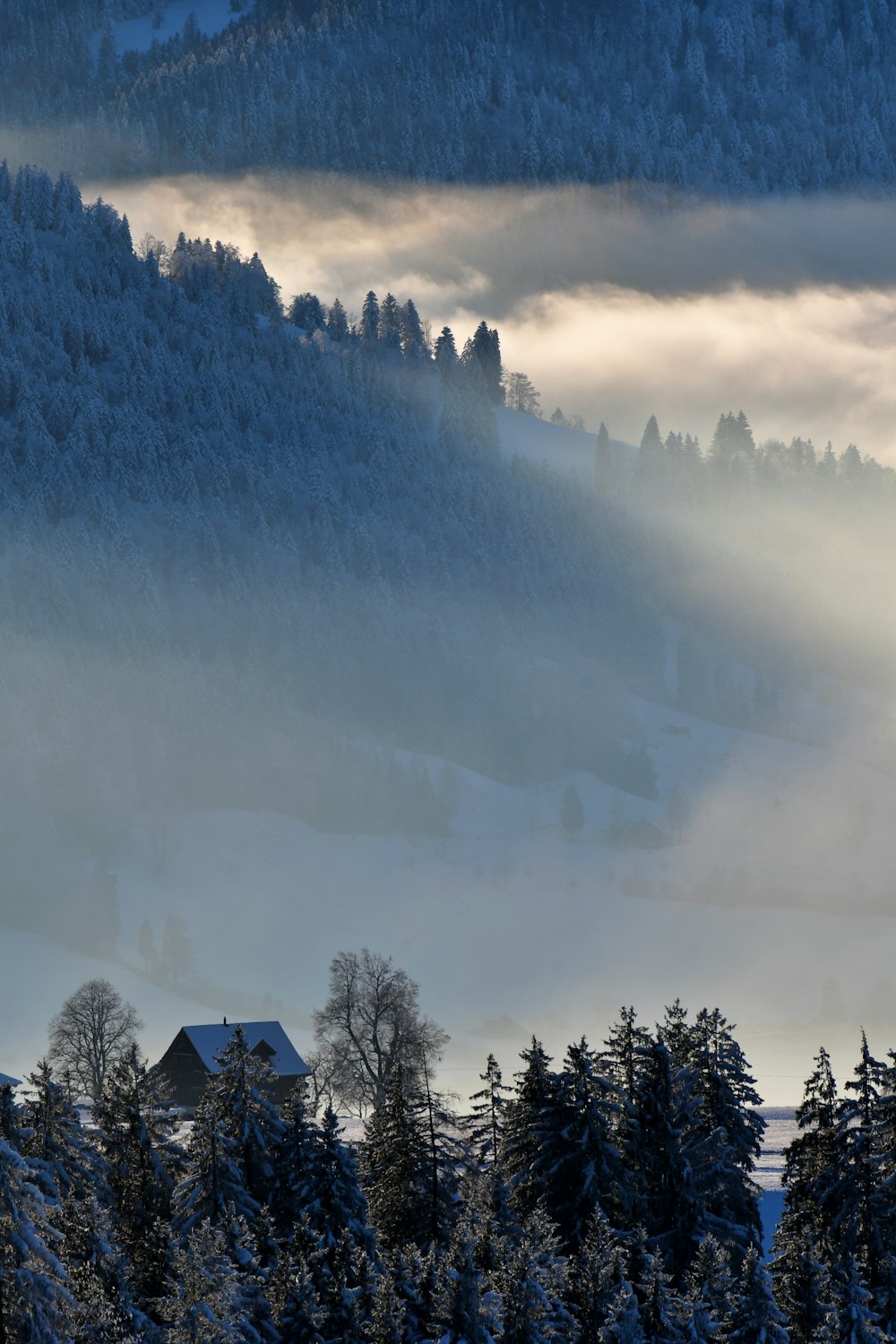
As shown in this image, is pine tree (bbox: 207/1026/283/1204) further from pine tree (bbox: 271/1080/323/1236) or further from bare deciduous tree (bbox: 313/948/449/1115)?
bare deciduous tree (bbox: 313/948/449/1115)

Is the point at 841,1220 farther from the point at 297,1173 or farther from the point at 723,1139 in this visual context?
the point at 297,1173

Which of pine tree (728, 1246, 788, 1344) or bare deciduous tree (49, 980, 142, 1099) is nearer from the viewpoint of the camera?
pine tree (728, 1246, 788, 1344)

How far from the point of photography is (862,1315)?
4653 cm

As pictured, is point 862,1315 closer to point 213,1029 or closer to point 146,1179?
point 146,1179

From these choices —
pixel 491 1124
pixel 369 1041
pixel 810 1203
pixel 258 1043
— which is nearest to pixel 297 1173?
pixel 491 1124

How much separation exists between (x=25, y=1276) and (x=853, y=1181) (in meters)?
24.7

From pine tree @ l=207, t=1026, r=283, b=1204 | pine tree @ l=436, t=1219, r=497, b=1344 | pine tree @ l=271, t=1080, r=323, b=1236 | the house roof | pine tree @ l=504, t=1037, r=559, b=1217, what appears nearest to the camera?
pine tree @ l=436, t=1219, r=497, b=1344

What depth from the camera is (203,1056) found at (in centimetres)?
10706

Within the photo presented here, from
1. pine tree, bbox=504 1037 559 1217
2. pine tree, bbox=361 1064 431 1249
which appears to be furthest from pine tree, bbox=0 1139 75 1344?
pine tree, bbox=504 1037 559 1217

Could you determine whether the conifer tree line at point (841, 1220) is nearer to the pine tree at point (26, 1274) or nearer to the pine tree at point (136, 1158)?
the pine tree at point (136, 1158)

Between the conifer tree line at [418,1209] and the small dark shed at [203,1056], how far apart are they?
4449 centimetres

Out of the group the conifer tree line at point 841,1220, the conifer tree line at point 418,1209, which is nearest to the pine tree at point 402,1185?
the conifer tree line at point 418,1209

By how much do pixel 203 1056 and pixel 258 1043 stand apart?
10.7 ft

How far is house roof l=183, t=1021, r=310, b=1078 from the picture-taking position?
106438mm
